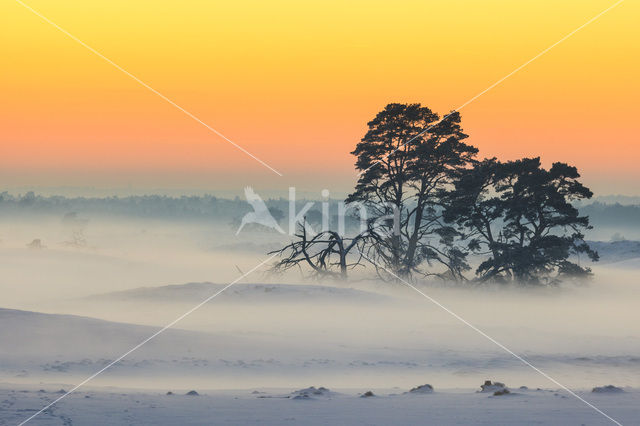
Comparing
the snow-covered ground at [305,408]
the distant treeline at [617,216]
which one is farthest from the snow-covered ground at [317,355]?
the distant treeline at [617,216]

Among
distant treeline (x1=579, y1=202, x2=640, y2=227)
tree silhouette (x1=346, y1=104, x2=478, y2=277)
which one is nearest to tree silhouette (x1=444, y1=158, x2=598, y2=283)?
tree silhouette (x1=346, y1=104, x2=478, y2=277)

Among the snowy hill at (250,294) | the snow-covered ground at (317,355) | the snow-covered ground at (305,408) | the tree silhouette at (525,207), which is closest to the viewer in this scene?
the snow-covered ground at (305,408)

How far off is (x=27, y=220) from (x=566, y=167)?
153805 millimetres

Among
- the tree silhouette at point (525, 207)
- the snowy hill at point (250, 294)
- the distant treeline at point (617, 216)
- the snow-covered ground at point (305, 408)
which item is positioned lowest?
the snow-covered ground at point (305, 408)

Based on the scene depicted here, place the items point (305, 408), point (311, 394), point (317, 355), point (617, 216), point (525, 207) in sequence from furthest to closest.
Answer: point (617, 216) → point (525, 207) → point (317, 355) → point (311, 394) → point (305, 408)

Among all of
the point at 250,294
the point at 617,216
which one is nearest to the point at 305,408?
the point at 250,294

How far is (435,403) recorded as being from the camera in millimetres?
11328

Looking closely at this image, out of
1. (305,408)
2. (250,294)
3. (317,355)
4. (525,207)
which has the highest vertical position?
(525,207)

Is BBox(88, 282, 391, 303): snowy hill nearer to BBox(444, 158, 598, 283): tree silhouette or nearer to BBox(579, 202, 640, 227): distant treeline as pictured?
BBox(444, 158, 598, 283): tree silhouette

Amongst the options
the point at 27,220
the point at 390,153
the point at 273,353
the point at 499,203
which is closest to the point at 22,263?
the point at 390,153

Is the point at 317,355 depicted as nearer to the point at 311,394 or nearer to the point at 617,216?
the point at 311,394

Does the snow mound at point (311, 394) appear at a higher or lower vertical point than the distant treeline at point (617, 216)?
lower

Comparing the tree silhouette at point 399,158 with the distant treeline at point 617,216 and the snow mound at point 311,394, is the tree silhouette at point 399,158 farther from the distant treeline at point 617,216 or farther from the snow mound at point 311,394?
the distant treeline at point 617,216

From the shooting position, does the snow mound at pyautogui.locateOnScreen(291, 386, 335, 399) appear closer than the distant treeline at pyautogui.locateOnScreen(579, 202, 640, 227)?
Yes
